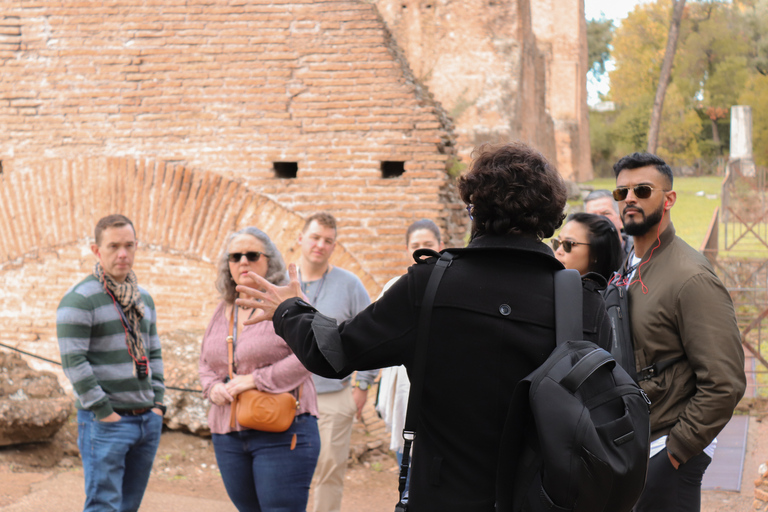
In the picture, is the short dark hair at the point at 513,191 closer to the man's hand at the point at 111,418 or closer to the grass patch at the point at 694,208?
the man's hand at the point at 111,418

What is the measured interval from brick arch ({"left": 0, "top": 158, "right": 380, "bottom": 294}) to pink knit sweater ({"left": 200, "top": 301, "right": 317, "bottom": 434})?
10.5ft

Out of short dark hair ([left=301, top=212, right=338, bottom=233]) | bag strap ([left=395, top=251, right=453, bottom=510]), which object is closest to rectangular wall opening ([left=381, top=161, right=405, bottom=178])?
short dark hair ([left=301, top=212, right=338, bottom=233])

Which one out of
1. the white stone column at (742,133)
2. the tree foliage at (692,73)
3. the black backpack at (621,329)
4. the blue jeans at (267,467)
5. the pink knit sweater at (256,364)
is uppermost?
the tree foliage at (692,73)

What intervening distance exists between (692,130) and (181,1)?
34.4 metres

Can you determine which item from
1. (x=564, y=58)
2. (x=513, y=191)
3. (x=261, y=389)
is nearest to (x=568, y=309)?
(x=513, y=191)

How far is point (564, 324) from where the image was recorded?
76.0 inches

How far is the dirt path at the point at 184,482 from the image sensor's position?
5.30 metres

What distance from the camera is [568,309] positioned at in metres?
1.95

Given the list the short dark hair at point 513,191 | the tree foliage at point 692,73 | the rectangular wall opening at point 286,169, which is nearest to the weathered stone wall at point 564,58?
the tree foliage at point 692,73

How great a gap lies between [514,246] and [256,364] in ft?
6.26

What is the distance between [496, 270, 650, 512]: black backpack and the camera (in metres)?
1.74

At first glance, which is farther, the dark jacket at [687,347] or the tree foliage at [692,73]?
the tree foliage at [692,73]

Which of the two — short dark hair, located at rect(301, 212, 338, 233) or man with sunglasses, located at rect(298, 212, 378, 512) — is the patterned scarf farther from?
short dark hair, located at rect(301, 212, 338, 233)

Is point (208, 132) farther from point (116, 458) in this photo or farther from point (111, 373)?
point (116, 458)
